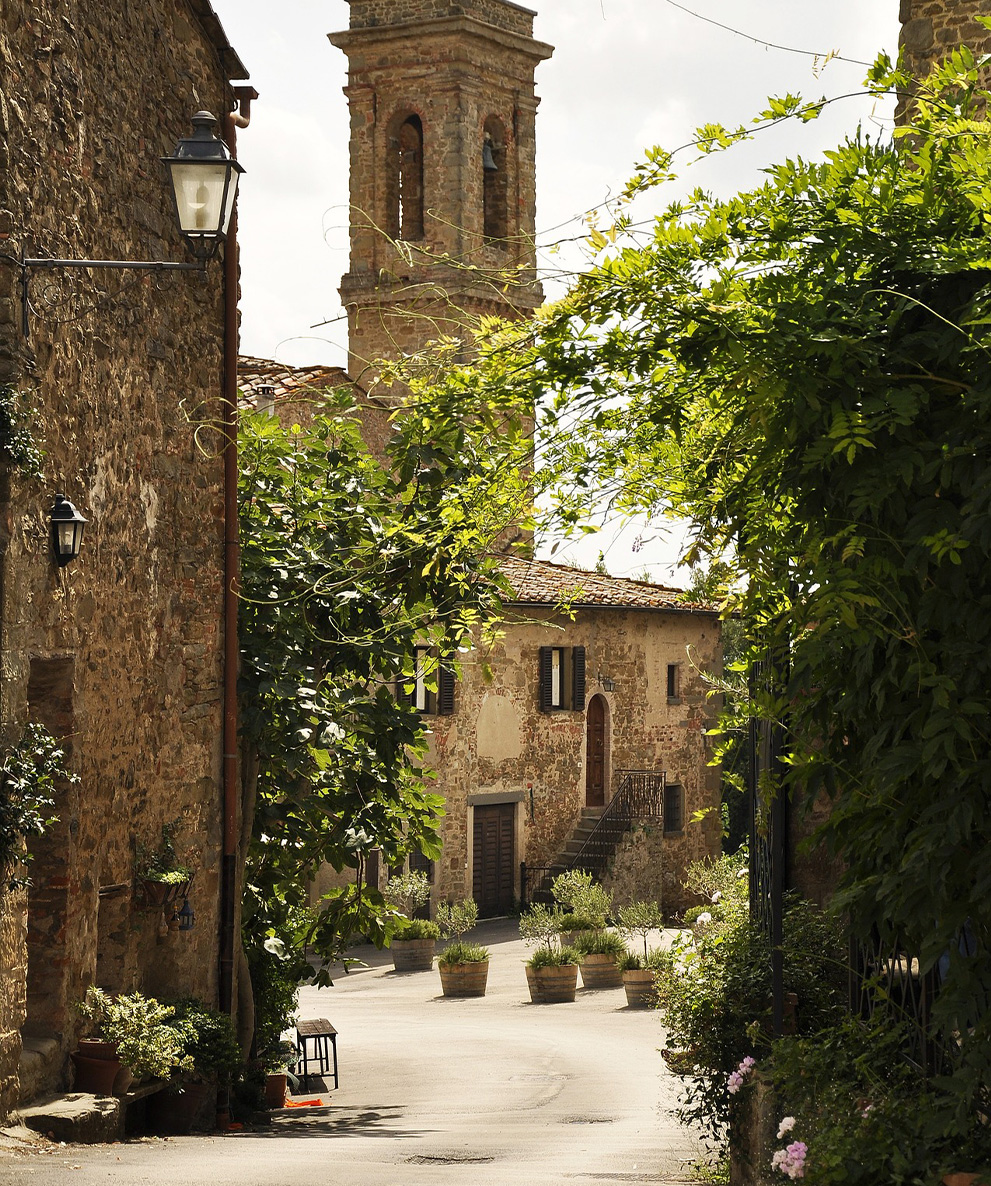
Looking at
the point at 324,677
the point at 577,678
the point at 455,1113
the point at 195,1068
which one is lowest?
the point at 455,1113

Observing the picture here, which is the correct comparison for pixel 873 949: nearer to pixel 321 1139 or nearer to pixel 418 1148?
pixel 418 1148

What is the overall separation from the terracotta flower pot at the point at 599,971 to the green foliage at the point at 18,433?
14.1m

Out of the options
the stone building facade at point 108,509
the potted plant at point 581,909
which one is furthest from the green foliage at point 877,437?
the potted plant at point 581,909

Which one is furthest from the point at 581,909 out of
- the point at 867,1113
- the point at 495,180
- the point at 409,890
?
the point at 867,1113

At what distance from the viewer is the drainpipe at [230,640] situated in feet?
32.0

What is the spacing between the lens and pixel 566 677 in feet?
88.7

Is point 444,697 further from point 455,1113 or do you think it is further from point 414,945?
point 455,1113

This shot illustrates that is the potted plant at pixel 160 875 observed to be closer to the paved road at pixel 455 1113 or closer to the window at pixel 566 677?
the paved road at pixel 455 1113

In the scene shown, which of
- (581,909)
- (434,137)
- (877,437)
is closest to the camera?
(877,437)

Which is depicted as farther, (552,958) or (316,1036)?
(552,958)

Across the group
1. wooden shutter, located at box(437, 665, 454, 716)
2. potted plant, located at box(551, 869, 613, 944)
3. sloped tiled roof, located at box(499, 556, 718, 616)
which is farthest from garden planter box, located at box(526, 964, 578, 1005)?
wooden shutter, located at box(437, 665, 454, 716)

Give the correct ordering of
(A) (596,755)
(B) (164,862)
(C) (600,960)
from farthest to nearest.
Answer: (A) (596,755) < (C) (600,960) < (B) (164,862)

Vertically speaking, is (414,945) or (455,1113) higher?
(455,1113)

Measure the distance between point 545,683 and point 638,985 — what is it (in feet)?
31.1
